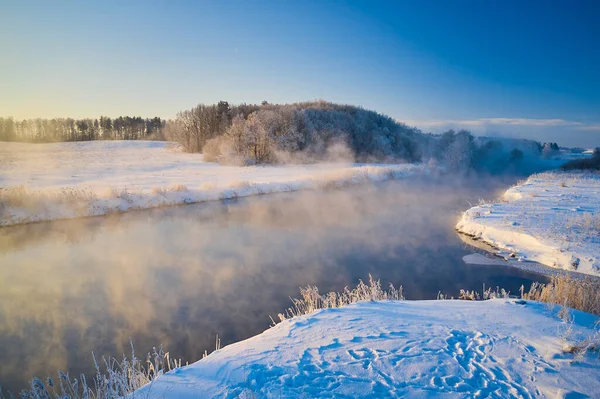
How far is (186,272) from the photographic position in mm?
10570

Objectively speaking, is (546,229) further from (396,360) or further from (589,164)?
(589,164)

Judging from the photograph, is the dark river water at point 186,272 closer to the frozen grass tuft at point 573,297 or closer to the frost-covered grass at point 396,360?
the frost-covered grass at point 396,360

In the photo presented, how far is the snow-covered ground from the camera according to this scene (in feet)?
31.9

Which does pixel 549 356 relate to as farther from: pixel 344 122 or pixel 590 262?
pixel 344 122

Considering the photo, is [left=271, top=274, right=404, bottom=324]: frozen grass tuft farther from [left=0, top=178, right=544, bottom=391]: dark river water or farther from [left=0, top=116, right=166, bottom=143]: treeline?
[left=0, top=116, right=166, bottom=143]: treeline

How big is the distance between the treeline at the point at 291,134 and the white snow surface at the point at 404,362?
3745 centimetres

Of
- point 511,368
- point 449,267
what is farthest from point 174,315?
point 449,267

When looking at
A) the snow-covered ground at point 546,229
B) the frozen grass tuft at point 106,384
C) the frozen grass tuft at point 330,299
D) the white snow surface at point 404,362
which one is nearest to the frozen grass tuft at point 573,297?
the white snow surface at point 404,362

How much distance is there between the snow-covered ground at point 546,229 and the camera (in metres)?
9.71

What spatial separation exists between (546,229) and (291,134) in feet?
124

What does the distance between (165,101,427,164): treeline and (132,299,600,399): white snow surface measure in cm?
3745

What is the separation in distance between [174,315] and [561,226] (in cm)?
1304

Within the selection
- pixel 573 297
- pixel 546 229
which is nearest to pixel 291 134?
pixel 546 229

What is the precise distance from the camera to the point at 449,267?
10.7 m
